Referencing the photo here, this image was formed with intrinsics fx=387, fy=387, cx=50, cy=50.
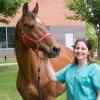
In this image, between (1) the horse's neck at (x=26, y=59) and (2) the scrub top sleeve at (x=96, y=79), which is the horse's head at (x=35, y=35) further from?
(2) the scrub top sleeve at (x=96, y=79)

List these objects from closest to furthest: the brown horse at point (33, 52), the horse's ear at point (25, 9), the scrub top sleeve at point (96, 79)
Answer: the scrub top sleeve at point (96, 79), the brown horse at point (33, 52), the horse's ear at point (25, 9)

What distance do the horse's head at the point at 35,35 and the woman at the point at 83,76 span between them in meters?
1.35

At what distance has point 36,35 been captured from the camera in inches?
230

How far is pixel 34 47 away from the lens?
19.4ft

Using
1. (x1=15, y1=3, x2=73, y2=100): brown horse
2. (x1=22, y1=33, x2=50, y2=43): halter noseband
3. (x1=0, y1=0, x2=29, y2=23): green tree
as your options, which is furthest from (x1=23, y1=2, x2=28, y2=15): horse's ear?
(x1=0, y1=0, x2=29, y2=23): green tree

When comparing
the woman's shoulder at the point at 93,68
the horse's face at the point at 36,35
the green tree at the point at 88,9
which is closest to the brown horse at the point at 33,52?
the horse's face at the point at 36,35

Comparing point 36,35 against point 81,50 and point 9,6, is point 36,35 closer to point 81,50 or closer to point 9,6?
point 81,50

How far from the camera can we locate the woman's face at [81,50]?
165 inches

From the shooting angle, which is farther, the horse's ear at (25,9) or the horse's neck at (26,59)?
the horse's neck at (26,59)

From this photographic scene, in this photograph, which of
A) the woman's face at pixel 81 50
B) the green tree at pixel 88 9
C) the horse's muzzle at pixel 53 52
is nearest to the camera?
the woman's face at pixel 81 50

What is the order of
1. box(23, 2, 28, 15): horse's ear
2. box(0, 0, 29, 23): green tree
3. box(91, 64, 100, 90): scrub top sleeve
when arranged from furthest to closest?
1. box(0, 0, 29, 23): green tree
2. box(23, 2, 28, 15): horse's ear
3. box(91, 64, 100, 90): scrub top sleeve

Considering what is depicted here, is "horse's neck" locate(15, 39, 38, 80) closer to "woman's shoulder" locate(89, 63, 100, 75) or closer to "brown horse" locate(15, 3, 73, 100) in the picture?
"brown horse" locate(15, 3, 73, 100)

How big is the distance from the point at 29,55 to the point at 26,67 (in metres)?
0.21

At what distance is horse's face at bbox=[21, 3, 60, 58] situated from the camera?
5637mm
